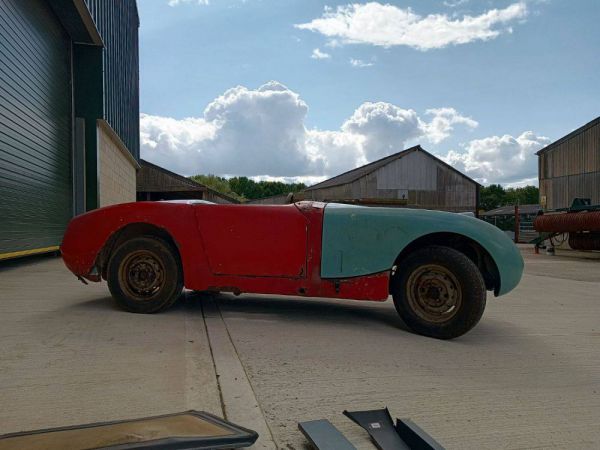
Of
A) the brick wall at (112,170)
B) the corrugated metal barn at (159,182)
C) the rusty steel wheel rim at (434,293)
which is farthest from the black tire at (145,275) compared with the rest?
the corrugated metal barn at (159,182)

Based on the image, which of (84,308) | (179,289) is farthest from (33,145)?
(179,289)

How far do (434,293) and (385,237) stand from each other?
650 millimetres

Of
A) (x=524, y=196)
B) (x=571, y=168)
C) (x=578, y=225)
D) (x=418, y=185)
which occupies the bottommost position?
(x=578, y=225)

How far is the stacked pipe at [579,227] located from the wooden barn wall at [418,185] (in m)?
21.5

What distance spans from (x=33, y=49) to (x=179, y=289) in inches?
354

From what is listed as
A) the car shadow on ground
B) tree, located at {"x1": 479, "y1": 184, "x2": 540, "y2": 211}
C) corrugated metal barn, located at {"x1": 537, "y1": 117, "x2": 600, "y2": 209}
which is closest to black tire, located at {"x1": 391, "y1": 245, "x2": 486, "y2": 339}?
the car shadow on ground

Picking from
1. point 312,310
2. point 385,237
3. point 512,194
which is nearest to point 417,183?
point 312,310

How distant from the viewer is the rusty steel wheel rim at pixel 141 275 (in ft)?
15.8

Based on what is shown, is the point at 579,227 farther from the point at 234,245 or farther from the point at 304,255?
the point at 234,245

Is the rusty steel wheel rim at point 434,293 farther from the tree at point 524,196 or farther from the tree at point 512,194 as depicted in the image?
the tree at point 524,196

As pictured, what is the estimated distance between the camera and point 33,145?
1102cm

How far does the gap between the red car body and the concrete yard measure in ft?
1.26

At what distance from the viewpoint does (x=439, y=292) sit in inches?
169

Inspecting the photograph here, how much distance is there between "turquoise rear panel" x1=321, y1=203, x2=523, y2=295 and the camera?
14.2ft
